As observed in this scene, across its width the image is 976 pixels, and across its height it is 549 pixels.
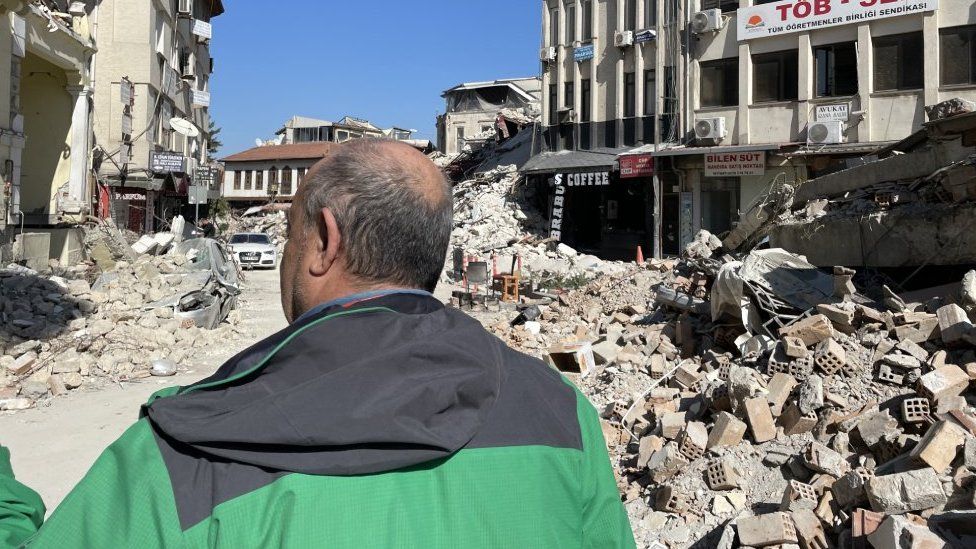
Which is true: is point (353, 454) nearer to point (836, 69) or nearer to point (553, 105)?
point (836, 69)

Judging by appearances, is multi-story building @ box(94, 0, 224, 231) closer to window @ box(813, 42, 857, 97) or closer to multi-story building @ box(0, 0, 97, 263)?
multi-story building @ box(0, 0, 97, 263)

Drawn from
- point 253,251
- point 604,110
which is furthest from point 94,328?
point 604,110

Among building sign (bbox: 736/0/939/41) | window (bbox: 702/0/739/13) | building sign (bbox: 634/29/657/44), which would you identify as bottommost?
building sign (bbox: 736/0/939/41)

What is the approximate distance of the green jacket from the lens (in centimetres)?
117

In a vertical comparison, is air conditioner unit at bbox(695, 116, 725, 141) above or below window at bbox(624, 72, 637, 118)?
below

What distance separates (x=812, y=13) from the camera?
22.4 m

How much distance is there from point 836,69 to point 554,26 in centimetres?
1188

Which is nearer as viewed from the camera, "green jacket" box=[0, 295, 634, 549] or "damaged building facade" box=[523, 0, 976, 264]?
"green jacket" box=[0, 295, 634, 549]

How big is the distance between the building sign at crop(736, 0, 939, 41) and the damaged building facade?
0.04 meters

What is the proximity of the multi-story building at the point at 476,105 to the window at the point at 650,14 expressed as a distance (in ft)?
74.4

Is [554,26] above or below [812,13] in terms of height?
above

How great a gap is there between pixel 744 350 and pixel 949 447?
11.2ft

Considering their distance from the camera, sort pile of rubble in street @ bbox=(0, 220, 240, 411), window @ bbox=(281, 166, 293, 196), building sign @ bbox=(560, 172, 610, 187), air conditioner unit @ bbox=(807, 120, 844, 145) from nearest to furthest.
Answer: pile of rubble in street @ bbox=(0, 220, 240, 411) → air conditioner unit @ bbox=(807, 120, 844, 145) → building sign @ bbox=(560, 172, 610, 187) → window @ bbox=(281, 166, 293, 196)

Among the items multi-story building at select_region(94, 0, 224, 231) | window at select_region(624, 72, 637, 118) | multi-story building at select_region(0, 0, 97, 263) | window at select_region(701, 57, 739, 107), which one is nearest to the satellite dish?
multi-story building at select_region(94, 0, 224, 231)
